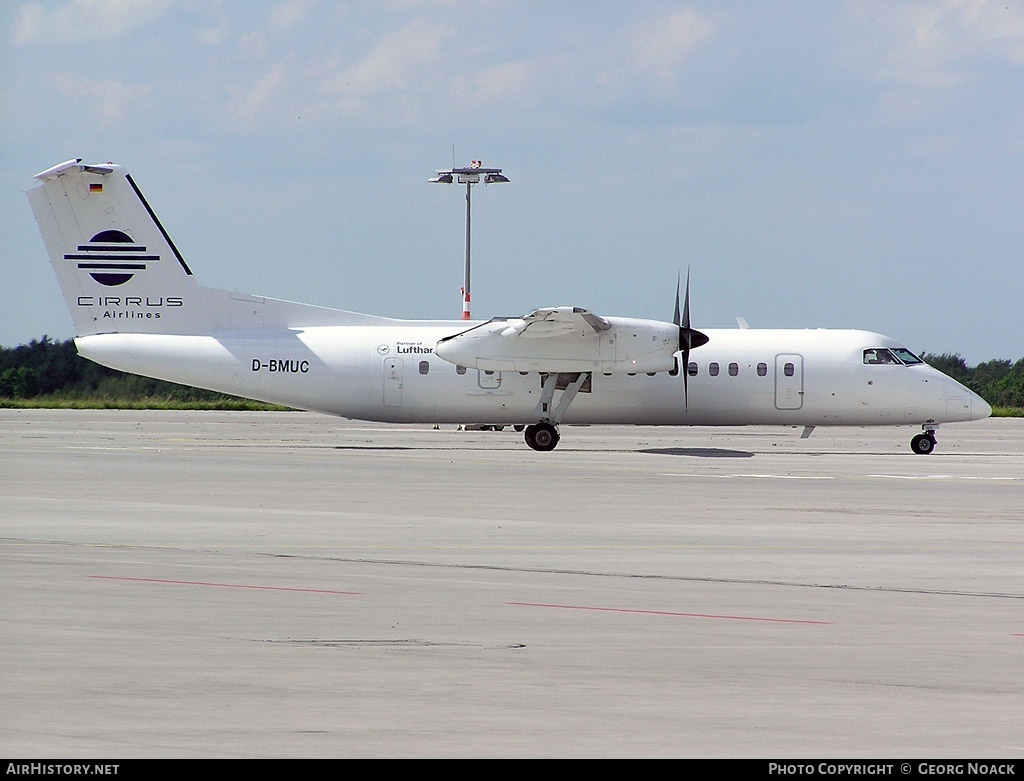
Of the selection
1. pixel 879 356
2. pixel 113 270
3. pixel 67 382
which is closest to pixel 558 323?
pixel 879 356

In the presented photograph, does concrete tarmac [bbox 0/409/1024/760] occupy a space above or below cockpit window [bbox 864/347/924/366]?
below

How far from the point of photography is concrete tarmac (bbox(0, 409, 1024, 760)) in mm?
6988

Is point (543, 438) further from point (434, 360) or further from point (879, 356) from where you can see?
point (879, 356)

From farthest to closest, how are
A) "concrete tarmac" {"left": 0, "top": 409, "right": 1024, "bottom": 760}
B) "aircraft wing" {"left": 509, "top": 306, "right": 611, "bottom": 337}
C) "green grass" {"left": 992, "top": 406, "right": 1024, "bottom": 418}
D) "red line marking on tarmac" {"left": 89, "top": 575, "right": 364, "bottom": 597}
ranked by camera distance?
"green grass" {"left": 992, "top": 406, "right": 1024, "bottom": 418}, "aircraft wing" {"left": 509, "top": 306, "right": 611, "bottom": 337}, "red line marking on tarmac" {"left": 89, "top": 575, "right": 364, "bottom": 597}, "concrete tarmac" {"left": 0, "top": 409, "right": 1024, "bottom": 760}

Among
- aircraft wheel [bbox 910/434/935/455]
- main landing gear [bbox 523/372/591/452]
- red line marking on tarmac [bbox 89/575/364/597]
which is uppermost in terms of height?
main landing gear [bbox 523/372/591/452]

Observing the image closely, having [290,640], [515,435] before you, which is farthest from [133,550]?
[515,435]

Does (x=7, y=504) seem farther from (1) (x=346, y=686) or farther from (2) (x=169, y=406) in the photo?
(2) (x=169, y=406)

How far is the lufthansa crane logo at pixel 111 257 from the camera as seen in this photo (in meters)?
39.3

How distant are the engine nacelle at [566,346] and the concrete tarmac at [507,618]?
11.6m

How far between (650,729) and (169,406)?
65825mm

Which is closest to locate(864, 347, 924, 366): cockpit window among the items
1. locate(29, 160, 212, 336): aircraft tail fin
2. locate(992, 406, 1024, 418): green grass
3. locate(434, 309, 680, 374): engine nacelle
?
locate(434, 309, 680, 374): engine nacelle

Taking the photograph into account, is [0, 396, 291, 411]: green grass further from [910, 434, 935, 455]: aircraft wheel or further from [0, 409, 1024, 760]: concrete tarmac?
[0, 409, 1024, 760]: concrete tarmac

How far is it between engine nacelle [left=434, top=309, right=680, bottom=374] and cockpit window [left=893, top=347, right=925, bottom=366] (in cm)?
684

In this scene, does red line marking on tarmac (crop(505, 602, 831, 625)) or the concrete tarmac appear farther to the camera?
red line marking on tarmac (crop(505, 602, 831, 625))
